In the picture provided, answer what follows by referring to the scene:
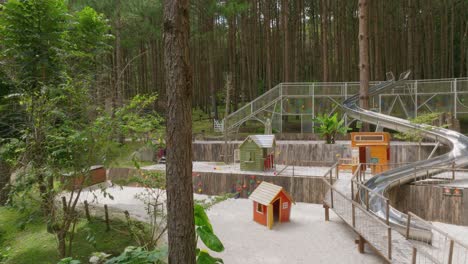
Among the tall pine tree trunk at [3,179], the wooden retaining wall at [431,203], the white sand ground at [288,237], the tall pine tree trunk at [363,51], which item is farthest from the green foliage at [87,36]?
the tall pine tree trunk at [363,51]

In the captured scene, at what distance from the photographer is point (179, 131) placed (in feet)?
13.9

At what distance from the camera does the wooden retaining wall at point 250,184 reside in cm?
1292

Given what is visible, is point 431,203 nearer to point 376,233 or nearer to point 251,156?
point 376,233

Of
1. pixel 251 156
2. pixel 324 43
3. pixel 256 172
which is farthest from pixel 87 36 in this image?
pixel 324 43

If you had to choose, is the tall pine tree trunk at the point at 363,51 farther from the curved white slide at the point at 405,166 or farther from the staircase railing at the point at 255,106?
the staircase railing at the point at 255,106

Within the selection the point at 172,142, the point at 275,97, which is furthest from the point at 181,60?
the point at 275,97

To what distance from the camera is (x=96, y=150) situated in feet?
27.0

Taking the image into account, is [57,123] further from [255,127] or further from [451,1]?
[451,1]

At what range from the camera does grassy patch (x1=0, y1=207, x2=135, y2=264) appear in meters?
9.13

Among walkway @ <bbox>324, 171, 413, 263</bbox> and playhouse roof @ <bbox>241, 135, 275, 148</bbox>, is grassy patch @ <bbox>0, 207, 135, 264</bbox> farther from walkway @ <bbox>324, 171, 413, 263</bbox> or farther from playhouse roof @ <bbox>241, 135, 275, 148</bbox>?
playhouse roof @ <bbox>241, 135, 275, 148</bbox>

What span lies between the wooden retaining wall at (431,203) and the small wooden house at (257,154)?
5.35m

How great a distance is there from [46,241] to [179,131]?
8.12m

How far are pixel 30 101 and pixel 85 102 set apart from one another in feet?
3.93

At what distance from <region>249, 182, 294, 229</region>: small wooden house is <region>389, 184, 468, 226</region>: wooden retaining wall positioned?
13.3 ft
